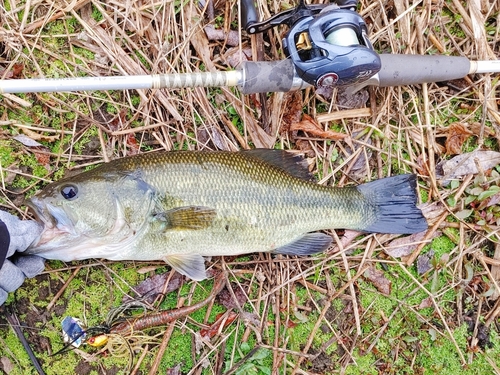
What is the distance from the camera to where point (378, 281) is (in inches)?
160

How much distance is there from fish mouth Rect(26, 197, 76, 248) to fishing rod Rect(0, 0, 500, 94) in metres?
0.77

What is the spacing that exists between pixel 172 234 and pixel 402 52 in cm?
256

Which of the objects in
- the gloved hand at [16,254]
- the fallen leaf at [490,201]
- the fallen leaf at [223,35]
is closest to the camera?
the gloved hand at [16,254]

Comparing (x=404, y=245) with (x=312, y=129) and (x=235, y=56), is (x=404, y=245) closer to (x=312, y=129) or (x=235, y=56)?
(x=312, y=129)

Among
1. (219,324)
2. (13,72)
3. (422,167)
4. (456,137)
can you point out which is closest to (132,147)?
(13,72)

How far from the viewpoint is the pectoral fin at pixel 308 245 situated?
372 centimetres

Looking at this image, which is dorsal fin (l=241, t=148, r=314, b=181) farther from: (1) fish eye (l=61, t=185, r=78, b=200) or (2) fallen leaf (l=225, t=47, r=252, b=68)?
(1) fish eye (l=61, t=185, r=78, b=200)

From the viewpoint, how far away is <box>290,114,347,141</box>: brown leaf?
403cm

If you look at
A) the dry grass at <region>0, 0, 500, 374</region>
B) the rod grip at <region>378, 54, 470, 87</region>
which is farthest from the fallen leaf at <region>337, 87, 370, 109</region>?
the rod grip at <region>378, 54, 470, 87</region>

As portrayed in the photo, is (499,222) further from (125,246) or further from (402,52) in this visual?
(125,246)

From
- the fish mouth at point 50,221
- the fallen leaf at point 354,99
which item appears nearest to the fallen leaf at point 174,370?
the fish mouth at point 50,221

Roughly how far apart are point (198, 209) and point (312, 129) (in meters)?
1.32

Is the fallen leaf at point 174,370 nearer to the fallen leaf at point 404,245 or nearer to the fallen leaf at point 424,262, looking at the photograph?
the fallen leaf at point 404,245

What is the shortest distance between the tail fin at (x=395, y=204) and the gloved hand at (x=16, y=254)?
2.52 metres
